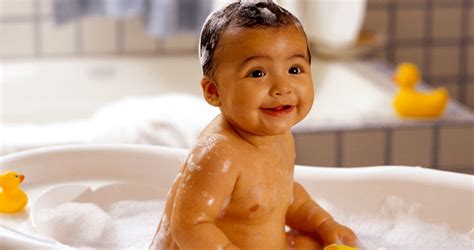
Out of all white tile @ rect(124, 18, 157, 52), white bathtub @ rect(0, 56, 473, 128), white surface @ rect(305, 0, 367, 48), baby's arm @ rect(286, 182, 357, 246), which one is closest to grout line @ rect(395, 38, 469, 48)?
white bathtub @ rect(0, 56, 473, 128)

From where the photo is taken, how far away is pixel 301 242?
38.7 inches

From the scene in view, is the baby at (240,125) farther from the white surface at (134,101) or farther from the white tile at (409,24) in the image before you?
the white tile at (409,24)

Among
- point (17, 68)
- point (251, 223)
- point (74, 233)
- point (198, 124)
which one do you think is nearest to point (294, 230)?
point (251, 223)

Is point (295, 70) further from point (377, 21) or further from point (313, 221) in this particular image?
point (377, 21)

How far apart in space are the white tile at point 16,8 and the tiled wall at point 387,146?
1.21m

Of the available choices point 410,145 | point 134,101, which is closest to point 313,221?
point 410,145

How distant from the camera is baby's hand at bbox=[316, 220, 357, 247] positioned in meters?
0.97

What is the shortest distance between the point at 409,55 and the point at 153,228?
6.52 ft

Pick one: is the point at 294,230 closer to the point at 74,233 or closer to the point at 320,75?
the point at 74,233

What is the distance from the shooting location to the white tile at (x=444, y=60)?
2.96m

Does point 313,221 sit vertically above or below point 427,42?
above

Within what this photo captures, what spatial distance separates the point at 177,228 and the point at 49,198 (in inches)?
11.2

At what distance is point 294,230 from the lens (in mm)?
1025

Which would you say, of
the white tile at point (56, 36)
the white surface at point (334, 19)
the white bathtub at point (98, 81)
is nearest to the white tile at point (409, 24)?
the white bathtub at point (98, 81)
